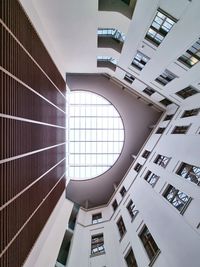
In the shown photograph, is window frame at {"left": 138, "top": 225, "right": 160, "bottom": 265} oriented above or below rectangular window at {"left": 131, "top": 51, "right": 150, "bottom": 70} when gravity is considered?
below

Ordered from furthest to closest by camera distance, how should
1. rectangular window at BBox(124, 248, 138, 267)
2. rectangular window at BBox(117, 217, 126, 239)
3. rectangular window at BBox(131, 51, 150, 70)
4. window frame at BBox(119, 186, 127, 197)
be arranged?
window frame at BBox(119, 186, 127, 197) → rectangular window at BBox(117, 217, 126, 239) → rectangular window at BBox(131, 51, 150, 70) → rectangular window at BBox(124, 248, 138, 267)

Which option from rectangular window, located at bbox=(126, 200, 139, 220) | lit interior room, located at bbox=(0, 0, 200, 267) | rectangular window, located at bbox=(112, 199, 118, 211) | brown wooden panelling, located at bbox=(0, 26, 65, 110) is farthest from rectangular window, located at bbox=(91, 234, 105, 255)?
brown wooden panelling, located at bbox=(0, 26, 65, 110)

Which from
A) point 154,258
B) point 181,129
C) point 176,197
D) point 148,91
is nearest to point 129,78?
point 148,91

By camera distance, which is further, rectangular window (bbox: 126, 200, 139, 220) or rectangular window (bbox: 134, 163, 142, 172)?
rectangular window (bbox: 134, 163, 142, 172)

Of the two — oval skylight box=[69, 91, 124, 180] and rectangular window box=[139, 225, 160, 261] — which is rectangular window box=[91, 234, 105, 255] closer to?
rectangular window box=[139, 225, 160, 261]

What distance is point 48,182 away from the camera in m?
25.7

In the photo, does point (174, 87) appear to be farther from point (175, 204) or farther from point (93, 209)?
point (93, 209)

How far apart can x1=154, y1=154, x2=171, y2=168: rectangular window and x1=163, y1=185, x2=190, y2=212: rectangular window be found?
3918mm

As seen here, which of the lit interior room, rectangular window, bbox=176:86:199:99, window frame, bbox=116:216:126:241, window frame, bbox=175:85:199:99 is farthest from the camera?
window frame, bbox=116:216:126:241

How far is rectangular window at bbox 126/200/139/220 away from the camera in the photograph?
1063 inches

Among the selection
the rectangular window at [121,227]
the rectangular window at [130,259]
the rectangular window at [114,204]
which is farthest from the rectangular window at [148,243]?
the rectangular window at [114,204]

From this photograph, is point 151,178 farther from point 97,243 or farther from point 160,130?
point 160,130

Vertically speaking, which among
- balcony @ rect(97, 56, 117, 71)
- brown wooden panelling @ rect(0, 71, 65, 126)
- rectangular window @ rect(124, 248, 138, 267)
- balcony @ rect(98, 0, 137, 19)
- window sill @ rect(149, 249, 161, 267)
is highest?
balcony @ rect(98, 0, 137, 19)

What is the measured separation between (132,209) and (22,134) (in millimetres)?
16470
